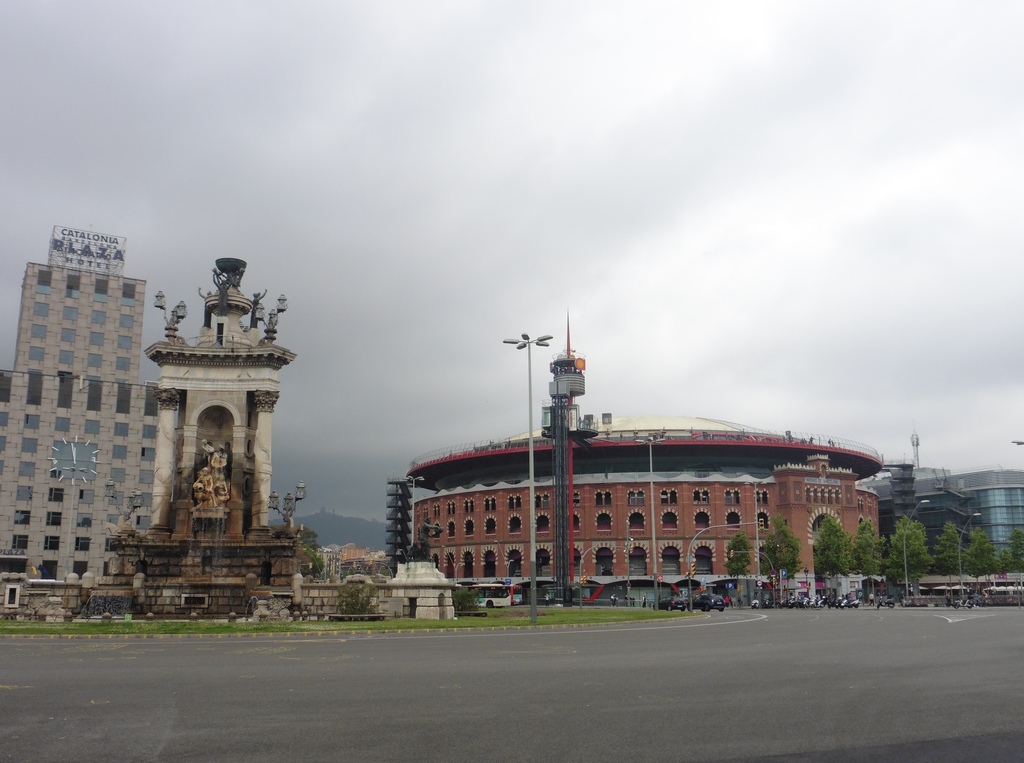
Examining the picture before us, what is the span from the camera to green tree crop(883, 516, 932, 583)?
98375mm

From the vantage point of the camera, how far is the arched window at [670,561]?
98812 mm

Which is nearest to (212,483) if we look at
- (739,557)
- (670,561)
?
(739,557)

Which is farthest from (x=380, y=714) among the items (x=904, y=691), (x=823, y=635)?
(x=823, y=635)

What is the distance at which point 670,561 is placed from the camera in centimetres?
9925

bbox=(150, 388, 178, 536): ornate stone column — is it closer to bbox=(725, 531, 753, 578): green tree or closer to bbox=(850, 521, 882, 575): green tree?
bbox=(725, 531, 753, 578): green tree

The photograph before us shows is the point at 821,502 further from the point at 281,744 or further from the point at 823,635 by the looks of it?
the point at 281,744

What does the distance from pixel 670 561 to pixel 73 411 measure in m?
64.6

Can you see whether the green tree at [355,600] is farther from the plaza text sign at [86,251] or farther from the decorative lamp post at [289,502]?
the plaza text sign at [86,251]

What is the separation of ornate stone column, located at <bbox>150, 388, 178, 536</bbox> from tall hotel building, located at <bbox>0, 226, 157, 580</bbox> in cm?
4370

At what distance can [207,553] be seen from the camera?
128 feet

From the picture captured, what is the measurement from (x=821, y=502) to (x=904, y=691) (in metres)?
93.8

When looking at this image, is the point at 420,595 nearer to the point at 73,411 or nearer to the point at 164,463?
the point at 164,463

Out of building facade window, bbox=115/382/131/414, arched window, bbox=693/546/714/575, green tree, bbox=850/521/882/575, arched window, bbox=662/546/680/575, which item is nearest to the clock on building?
building facade window, bbox=115/382/131/414

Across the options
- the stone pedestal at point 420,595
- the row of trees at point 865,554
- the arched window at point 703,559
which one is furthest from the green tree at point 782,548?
the stone pedestal at point 420,595
